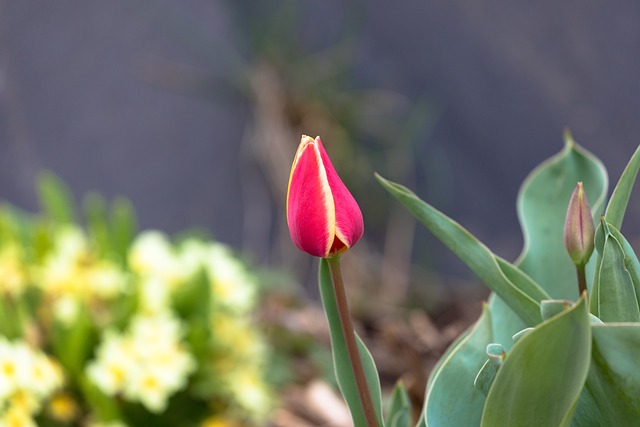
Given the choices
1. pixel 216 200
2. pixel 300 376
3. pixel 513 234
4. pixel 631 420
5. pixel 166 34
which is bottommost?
pixel 631 420

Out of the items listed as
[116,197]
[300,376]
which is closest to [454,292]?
[300,376]

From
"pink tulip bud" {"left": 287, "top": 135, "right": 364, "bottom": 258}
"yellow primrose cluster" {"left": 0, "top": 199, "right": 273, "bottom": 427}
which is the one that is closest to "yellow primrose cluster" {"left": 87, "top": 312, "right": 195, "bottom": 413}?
"yellow primrose cluster" {"left": 0, "top": 199, "right": 273, "bottom": 427}

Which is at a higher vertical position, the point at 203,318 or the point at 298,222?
the point at 203,318

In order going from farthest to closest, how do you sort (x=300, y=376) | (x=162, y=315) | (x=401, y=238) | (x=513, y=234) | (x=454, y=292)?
1. (x=401, y=238)
2. (x=454, y=292)
3. (x=513, y=234)
4. (x=300, y=376)
5. (x=162, y=315)

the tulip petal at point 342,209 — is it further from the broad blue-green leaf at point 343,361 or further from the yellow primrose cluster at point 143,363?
the yellow primrose cluster at point 143,363

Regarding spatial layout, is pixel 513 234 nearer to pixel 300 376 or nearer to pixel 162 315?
pixel 300 376

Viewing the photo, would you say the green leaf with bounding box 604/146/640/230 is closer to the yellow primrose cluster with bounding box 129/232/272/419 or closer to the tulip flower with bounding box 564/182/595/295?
the tulip flower with bounding box 564/182/595/295
